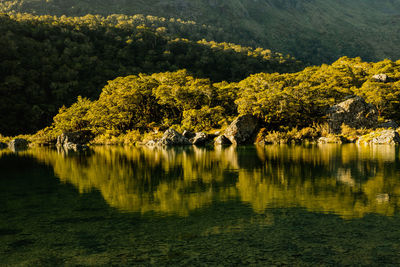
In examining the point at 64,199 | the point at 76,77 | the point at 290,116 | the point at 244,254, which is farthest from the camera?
the point at 76,77

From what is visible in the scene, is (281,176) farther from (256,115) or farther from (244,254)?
(256,115)

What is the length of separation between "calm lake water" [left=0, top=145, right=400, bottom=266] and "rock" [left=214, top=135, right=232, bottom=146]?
94.3ft

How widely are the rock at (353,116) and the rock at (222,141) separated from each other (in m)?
14.2

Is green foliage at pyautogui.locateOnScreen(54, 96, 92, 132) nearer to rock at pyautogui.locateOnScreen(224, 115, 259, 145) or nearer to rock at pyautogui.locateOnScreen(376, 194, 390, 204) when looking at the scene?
rock at pyautogui.locateOnScreen(224, 115, 259, 145)

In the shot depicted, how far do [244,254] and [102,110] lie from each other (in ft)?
175

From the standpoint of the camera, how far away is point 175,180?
618 inches

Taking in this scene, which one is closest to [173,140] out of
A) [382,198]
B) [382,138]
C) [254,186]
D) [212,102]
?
[212,102]

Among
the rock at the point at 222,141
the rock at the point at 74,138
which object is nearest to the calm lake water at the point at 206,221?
the rock at the point at 222,141

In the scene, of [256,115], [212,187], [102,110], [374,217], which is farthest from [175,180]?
[102,110]

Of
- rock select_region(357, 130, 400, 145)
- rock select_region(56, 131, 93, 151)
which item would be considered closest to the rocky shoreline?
rock select_region(357, 130, 400, 145)

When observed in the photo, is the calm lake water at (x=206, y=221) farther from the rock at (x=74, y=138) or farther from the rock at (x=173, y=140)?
the rock at (x=74, y=138)

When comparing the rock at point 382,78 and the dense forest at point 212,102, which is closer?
the dense forest at point 212,102

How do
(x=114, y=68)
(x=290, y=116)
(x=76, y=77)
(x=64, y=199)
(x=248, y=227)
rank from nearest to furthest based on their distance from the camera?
(x=248, y=227)
(x=64, y=199)
(x=290, y=116)
(x=76, y=77)
(x=114, y=68)

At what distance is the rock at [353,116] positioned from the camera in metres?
47.8
